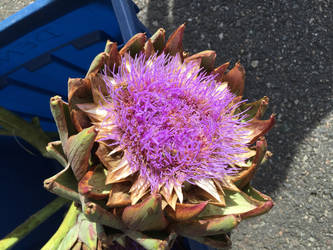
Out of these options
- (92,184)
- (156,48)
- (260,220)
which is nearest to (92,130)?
(92,184)

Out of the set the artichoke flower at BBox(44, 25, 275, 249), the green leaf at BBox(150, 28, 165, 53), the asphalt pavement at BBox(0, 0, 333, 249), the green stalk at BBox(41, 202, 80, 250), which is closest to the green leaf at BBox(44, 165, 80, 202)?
the artichoke flower at BBox(44, 25, 275, 249)

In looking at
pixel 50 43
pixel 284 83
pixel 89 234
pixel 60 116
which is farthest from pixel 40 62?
pixel 284 83

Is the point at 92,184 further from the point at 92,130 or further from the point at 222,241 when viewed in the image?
the point at 222,241

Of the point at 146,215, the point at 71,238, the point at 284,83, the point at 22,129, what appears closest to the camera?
the point at 146,215

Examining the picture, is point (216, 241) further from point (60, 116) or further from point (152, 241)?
point (60, 116)

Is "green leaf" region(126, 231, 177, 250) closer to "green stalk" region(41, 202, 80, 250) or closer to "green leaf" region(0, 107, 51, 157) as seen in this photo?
"green stalk" region(41, 202, 80, 250)

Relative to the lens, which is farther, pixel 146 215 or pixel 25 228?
pixel 25 228

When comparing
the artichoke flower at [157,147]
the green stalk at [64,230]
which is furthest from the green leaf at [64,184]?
the green stalk at [64,230]
